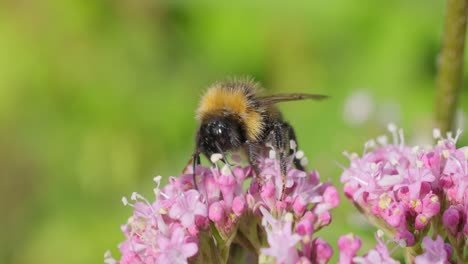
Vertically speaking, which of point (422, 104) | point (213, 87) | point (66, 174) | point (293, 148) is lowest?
point (66, 174)

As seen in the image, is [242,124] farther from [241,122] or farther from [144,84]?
[144,84]

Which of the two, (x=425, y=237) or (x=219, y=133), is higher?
(x=219, y=133)

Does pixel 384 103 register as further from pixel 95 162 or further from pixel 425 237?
pixel 425 237

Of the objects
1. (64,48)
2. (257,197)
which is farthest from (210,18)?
(257,197)

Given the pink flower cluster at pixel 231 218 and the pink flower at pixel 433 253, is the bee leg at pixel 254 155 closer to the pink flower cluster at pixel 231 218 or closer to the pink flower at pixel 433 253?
the pink flower cluster at pixel 231 218

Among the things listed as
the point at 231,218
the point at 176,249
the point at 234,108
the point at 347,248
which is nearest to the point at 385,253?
the point at 347,248

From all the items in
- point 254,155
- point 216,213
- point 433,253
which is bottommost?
point 433,253
